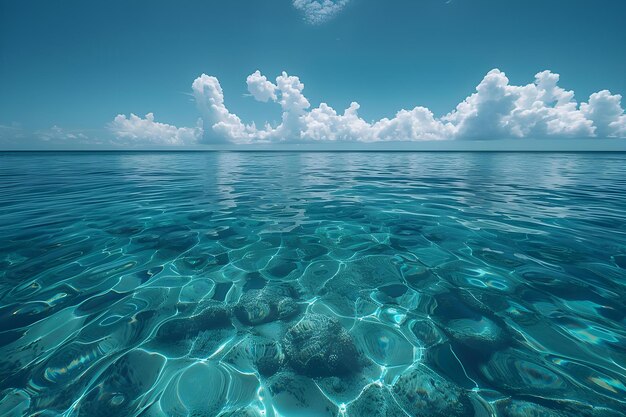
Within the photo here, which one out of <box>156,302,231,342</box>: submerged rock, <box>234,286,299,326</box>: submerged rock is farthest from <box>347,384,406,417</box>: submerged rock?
<box>156,302,231,342</box>: submerged rock

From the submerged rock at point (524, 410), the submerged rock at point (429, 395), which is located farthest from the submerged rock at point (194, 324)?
the submerged rock at point (524, 410)

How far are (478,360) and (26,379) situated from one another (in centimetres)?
597

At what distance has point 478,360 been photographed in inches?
129

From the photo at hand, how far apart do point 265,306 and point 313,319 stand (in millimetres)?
960

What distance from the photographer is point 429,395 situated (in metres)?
2.87

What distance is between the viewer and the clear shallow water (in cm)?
285

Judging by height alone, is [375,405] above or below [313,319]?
below

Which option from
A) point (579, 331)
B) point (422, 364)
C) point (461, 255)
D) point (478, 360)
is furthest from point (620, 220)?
point (422, 364)

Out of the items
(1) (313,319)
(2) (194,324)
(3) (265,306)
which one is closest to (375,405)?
(1) (313,319)

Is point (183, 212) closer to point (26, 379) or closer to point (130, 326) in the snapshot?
point (130, 326)

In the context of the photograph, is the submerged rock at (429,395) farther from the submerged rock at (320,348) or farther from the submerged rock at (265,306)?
the submerged rock at (265,306)

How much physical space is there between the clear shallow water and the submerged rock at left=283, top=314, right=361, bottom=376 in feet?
0.06

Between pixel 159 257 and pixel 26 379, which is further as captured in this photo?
pixel 159 257

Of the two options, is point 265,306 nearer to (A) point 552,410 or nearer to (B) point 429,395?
(B) point 429,395
